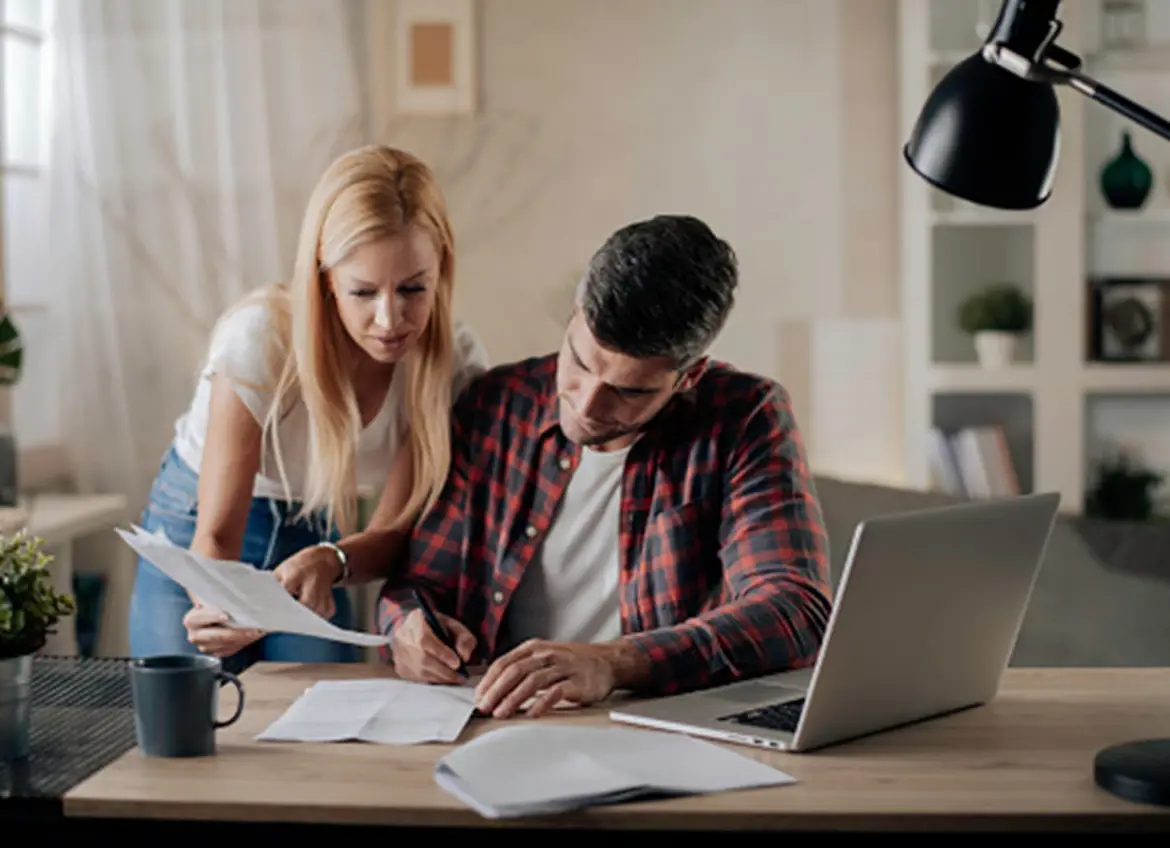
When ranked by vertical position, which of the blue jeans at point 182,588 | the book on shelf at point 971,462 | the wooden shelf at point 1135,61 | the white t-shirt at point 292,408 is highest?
the wooden shelf at point 1135,61

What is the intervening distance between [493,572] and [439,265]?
1.54ft

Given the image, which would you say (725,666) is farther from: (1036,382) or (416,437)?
(1036,382)

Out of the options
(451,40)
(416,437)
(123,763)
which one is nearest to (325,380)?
(416,437)

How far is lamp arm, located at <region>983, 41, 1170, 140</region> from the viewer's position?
59.0 inches

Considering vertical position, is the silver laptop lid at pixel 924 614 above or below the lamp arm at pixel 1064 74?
below

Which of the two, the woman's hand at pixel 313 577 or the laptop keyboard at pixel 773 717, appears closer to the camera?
the laptop keyboard at pixel 773 717

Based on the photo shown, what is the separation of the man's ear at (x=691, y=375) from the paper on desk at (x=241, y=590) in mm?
487

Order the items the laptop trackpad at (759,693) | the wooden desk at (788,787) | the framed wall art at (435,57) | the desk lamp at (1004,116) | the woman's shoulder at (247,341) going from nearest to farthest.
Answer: the wooden desk at (788,787) < the desk lamp at (1004,116) < the laptop trackpad at (759,693) < the woman's shoulder at (247,341) < the framed wall art at (435,57)

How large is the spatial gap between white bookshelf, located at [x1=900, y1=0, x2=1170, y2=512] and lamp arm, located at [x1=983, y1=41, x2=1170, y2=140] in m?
2.58

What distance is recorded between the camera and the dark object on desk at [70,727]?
143cm

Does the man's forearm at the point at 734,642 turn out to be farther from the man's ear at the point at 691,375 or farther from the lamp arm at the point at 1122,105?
the lamp arm at the point at 1122,105

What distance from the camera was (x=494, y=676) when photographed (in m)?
1.68

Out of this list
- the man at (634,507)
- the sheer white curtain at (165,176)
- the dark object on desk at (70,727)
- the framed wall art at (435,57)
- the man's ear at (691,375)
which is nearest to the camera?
the dark object on desk at (70,727)

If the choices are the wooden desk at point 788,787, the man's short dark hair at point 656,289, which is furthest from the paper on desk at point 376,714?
the man's short dark hair at point 656,289
